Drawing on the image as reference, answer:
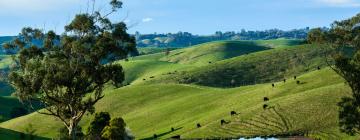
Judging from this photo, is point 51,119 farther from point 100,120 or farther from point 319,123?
point 319,123

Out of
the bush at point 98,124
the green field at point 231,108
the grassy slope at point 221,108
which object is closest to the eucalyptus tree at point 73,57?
the green field at point 231,108

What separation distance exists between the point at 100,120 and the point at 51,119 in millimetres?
39816

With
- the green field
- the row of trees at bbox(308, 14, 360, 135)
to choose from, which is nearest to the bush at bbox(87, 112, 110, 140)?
the green field

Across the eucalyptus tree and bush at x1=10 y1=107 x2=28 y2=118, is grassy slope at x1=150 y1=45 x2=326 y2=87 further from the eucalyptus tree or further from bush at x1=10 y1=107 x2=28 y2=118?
the eucalyptus tree

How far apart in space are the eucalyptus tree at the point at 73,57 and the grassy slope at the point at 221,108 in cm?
3144

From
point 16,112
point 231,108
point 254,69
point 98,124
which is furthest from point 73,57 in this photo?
point 16,112

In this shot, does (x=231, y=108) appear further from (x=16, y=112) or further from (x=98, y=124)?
(x=16, y=112)

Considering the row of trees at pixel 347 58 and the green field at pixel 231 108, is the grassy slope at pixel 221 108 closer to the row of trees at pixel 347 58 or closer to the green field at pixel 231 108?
the green field at pixel 231 108

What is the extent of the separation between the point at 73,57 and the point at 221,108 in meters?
54.8

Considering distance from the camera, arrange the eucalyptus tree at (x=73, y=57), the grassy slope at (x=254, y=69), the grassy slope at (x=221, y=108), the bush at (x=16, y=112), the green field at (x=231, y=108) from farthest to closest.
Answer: the bush at (x=16, y=112), the grassy slope at (x=254, y=69), the grassy slope at (x=221, y=108), the green field at (x=231, y=108), the eucalyptus tree at (x=73, y=57)

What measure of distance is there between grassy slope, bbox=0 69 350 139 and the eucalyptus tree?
3144 centimetres

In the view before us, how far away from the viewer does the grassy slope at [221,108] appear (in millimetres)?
88250

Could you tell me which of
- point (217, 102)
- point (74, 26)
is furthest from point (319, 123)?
point (74, 26)

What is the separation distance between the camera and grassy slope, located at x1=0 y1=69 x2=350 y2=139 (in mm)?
88250
